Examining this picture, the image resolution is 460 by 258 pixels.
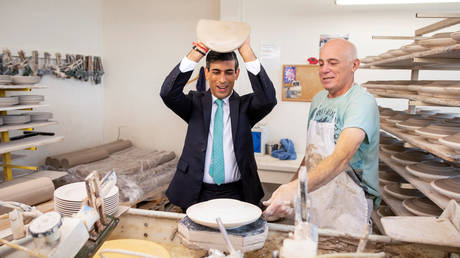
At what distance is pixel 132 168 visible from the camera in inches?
172

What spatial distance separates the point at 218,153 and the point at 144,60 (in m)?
3.76

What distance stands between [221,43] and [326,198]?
1104 millimetres

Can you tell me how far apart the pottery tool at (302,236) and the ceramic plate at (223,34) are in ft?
3.54

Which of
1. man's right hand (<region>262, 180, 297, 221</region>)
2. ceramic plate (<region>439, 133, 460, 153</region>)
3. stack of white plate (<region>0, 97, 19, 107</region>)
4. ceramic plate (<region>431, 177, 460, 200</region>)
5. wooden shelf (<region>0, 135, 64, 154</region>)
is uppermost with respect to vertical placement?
stack of white plate (<region>0, 97, 19, 107</region>)

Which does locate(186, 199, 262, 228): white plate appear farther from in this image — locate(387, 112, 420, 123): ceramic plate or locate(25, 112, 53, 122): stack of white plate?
locate(25, 112, 53, 122): stack of white plate

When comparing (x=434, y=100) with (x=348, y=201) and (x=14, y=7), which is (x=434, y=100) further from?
(x=14, y=7)

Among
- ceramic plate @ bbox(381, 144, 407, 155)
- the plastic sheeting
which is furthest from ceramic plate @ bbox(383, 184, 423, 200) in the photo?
the plastic sheeting

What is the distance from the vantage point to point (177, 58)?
17.3 ft

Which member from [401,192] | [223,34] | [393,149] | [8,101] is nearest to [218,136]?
[223,34]

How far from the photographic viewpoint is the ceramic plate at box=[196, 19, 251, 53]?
1.83 meters

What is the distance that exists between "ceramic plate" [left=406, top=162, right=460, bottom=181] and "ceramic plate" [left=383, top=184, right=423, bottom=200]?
0.38 meters

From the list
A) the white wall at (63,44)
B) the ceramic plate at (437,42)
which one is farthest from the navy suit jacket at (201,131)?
the white wall at (63,44)

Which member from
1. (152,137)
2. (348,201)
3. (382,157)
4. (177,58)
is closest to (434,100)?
(348,201)

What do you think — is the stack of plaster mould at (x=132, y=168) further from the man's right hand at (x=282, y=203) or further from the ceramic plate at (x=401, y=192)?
the man's right hand at (x=282, y=203)
